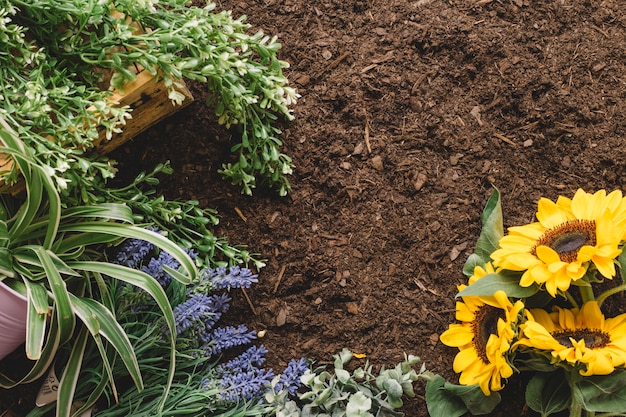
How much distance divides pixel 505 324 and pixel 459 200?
0.35 metres

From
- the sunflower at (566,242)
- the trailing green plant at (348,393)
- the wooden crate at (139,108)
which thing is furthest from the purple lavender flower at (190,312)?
the sunflower at (566,242)

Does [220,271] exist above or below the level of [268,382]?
above

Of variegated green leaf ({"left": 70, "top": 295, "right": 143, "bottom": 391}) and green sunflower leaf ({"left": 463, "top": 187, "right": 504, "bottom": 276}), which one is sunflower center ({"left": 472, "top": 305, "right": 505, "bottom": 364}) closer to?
green sunflower leaf ({"left": 463, "top": 187, "right": 504, "bottom": 276})

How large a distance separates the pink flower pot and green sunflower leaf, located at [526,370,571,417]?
1.08m

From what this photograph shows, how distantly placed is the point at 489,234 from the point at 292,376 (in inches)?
22.0

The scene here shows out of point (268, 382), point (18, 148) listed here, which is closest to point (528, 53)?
point (268, 382)

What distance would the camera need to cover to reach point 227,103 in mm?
1369

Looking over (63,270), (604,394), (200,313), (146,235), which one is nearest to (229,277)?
(200,313)

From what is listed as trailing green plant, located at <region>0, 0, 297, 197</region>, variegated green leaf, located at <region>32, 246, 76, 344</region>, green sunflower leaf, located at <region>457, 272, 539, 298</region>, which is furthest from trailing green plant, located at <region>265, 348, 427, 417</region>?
trailing green plant, located at <region>0, 0, 297, 197</region>

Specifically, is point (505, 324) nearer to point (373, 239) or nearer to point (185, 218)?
point (373, 239)

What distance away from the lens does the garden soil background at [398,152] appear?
1.51m

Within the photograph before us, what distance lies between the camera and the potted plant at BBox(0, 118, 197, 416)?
4.06 ft

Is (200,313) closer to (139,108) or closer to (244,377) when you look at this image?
(244,377)

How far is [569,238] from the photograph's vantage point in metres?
1.31
